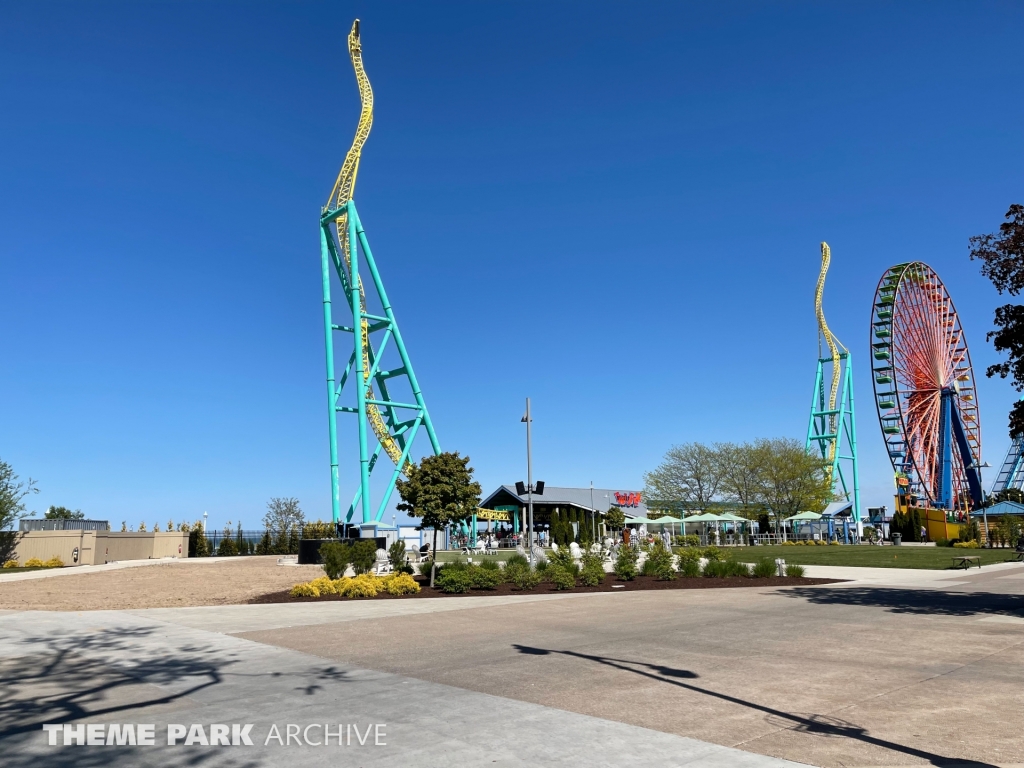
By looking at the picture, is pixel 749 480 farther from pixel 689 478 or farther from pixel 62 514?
pixel 62 514

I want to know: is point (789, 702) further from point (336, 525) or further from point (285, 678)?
point (336, 525)

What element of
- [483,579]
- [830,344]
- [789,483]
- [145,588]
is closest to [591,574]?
[483,579]

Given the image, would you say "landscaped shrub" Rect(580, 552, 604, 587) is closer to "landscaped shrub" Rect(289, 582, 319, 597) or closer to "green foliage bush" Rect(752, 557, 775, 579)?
"green foliage bush" Rect(752, 557, 775, 579)

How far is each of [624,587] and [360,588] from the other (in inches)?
295

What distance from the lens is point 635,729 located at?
18.8ft

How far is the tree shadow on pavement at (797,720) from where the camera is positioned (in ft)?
16.5

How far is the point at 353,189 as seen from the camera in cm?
4112

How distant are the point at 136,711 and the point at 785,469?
6356 cm

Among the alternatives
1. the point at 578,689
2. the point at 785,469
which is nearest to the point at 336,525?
the point at 578,689

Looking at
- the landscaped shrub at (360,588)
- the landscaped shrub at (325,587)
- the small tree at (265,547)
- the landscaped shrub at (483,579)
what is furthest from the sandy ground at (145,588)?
the small tree at (265,547)

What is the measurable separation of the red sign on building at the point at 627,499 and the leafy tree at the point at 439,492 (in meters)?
51.2

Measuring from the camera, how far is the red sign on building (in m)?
70.6

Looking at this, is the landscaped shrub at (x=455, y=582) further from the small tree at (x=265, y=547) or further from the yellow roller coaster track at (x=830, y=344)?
the yellow roller coaster track at (x=830, y=344)

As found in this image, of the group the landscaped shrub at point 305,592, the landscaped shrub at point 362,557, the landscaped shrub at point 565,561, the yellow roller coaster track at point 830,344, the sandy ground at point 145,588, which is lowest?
the sandy ground at point 145,588
